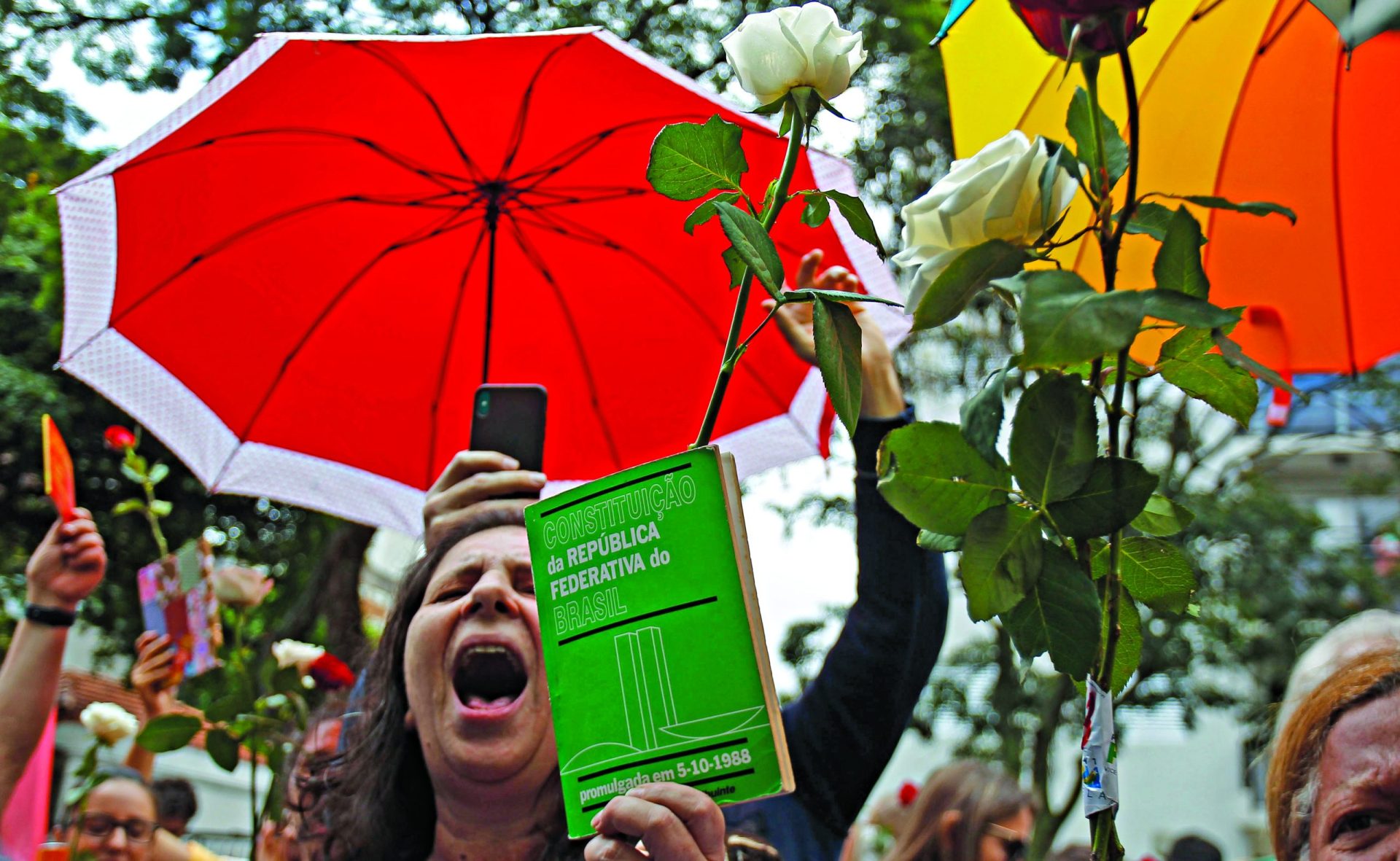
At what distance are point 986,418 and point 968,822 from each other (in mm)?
3057

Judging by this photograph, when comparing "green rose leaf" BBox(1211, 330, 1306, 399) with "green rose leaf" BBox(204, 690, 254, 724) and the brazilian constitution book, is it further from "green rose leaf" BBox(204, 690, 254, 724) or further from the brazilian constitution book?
"green rose leaf" BBox(204, 690, 254, 724)

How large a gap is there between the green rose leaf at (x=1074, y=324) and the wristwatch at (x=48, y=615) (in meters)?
2.57

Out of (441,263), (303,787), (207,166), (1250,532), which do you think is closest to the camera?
(303,787)

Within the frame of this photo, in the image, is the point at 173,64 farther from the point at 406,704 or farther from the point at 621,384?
the point at 406,704

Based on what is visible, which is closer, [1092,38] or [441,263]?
[1092,38]

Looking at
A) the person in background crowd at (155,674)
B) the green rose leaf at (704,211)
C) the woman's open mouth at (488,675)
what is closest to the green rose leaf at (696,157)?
the green rose leaf at (704,211)

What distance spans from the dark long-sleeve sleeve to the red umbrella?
0.69 m

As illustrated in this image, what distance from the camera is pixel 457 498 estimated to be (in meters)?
2.10

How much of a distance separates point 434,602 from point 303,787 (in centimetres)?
53

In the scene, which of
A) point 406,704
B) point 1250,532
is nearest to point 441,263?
point 406,704

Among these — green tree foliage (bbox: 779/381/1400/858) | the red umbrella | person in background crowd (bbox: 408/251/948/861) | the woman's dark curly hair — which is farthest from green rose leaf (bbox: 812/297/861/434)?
green tree foliage (bbox: 779/381/1400/858)

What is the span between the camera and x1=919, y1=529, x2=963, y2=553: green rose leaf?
37.2 inches

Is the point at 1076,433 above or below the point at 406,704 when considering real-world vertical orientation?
below

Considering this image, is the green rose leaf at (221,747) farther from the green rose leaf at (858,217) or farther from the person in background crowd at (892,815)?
the green rose leaf at (858,217)
